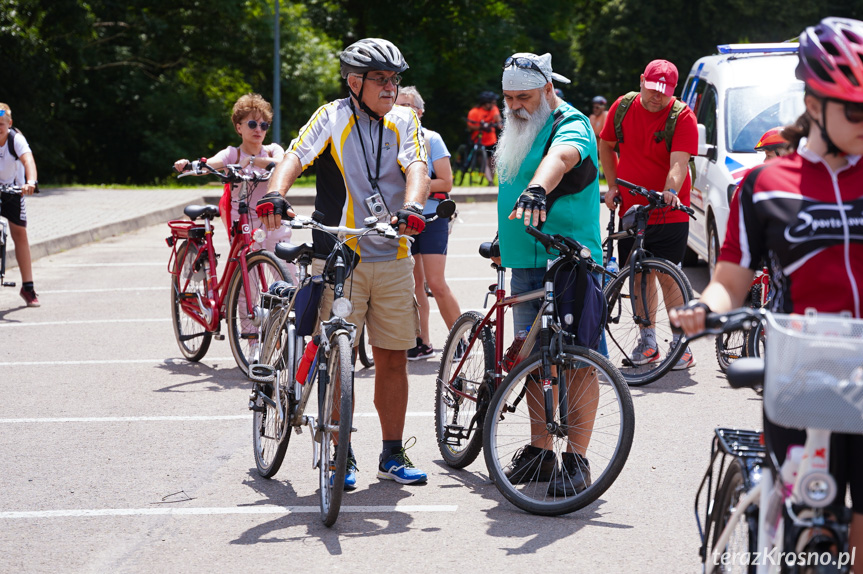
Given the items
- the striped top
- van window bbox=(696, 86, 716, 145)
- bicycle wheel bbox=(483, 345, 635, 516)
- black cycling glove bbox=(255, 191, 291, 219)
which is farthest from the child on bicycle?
bicycle wheel bbox=(483, 345, 635, 516)

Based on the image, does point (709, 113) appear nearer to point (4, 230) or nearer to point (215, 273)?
point (215, 273)

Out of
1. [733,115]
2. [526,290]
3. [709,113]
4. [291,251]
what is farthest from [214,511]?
[709,113]

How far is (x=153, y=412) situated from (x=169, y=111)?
24.7 m

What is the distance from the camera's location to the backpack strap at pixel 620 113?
25.1 ft

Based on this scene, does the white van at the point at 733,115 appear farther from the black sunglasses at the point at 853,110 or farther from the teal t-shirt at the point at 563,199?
the black sunglasses at the point at 853,110

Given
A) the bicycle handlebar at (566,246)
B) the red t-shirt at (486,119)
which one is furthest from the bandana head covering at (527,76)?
the red t-shirt at (486,119)

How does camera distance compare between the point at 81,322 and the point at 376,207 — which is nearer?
the point at 376,207

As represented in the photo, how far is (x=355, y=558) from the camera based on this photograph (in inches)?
169

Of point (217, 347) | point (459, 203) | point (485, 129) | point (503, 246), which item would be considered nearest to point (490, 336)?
point (503, 246)

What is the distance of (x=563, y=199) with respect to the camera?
5.09 metres

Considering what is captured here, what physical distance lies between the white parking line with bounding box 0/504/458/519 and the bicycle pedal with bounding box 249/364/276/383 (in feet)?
2.05

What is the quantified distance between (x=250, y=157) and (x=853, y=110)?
568cm

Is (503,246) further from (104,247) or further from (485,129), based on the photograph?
(485,129)

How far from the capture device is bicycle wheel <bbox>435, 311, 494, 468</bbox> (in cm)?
530
